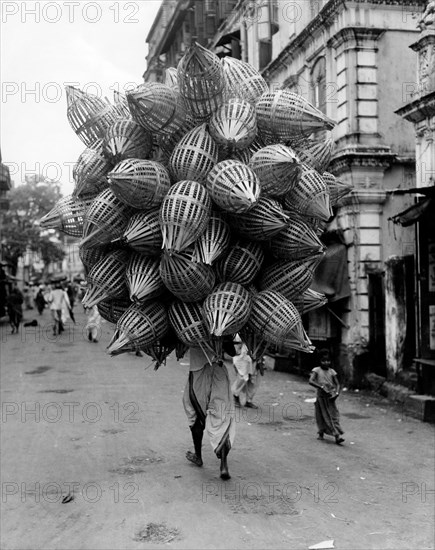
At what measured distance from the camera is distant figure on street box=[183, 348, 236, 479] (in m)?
5.79

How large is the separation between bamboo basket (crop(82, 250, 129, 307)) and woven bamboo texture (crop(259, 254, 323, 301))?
112 cm

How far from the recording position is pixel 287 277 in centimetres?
498

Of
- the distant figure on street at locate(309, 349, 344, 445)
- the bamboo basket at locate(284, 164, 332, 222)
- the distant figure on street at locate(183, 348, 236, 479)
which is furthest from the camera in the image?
the distant figure on street at locate(309, 349, 344, 445)

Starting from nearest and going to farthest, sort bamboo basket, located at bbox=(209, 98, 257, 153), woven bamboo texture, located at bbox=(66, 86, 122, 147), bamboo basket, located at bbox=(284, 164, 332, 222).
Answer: bamboo basket, located at bbox=(209, 98, 257, 153) → bamboo basket, located at bbox=(284, 164, 332, 222) → woven bamboo texture, located at bbox=(66, 86, 122, 147)

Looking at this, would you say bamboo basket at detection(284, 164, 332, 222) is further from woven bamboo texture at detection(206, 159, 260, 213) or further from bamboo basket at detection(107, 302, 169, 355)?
bamboo basket at detection(107, 302, 169, 355)

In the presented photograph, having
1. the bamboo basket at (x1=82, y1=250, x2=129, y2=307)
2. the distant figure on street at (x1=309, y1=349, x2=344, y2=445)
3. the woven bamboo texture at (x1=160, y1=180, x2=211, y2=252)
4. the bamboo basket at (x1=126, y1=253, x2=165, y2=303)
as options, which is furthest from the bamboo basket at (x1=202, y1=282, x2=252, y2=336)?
the distant figure on street at (x1=309, y1=349, x2=344, y2=445)

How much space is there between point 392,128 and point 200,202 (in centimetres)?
978

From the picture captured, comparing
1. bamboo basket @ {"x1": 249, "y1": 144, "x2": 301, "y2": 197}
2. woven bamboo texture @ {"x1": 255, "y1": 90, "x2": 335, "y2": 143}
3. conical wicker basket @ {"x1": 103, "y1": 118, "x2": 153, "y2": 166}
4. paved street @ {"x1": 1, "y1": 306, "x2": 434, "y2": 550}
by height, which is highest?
woven bamboo texture @ {"x1": 255, "y1": 90, "x2": 335, "y2": 143}

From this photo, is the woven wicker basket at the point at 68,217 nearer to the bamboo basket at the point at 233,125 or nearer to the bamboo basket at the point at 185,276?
the bamboo basket at the point at 185,276

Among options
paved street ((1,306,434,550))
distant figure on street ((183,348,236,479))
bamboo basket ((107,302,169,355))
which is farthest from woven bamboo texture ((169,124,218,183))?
paved street ((1,306,434,550))

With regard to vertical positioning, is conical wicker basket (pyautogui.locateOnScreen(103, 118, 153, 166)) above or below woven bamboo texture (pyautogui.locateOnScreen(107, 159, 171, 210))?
above

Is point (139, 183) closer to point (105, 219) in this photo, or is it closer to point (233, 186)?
point (105, 219)

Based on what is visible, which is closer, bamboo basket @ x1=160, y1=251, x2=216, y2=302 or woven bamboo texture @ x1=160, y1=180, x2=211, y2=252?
woven bamboo texture @ x1=160, y1=180, x2=211, y2=252

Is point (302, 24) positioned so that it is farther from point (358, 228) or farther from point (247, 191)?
point (247, 191)
